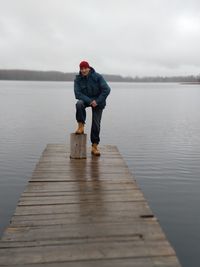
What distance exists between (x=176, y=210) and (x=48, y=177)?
3.66 meters

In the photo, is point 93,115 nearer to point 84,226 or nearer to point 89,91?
point 89,91

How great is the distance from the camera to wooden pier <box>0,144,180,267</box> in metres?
4.34

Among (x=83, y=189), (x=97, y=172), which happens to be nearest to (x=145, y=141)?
(x=97, y=172)

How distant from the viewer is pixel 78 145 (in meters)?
9.64

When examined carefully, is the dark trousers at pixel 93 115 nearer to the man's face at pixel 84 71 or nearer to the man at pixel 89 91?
the man at pixel 89 91

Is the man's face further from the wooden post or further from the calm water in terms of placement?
the calm water

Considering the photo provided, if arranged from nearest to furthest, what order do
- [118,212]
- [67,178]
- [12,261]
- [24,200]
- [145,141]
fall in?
[12,261]
[118,212]
[24,200]
[67,178]
[145,141]

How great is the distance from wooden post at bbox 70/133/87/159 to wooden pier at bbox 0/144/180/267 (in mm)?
1482

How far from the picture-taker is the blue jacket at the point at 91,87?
9.27 meters

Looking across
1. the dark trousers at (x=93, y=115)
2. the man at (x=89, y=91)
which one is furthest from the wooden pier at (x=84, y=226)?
the man at (x=89, y=91)

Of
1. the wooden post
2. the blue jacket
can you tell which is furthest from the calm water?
the blue jacket

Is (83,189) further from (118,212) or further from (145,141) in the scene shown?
(145,141)

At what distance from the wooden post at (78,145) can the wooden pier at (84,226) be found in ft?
4.86

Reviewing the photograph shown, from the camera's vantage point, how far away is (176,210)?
9.77 meters
